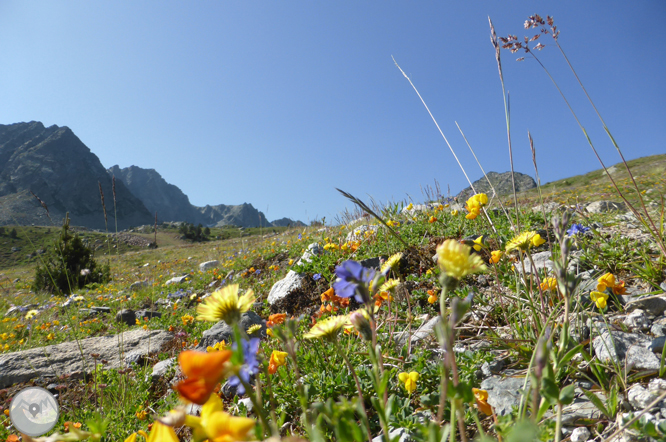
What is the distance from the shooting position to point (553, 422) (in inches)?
42.3

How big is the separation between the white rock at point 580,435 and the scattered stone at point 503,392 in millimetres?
184

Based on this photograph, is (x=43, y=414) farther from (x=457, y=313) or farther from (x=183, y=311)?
(x=183, y=311)

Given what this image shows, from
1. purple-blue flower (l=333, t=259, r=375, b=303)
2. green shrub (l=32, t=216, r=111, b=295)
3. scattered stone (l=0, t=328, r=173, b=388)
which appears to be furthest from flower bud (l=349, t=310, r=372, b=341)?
green shrub (l=32, t=216, r=111, b=295)

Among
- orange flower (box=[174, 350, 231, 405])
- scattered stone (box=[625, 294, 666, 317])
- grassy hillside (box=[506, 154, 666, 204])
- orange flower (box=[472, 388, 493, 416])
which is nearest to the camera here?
orange flower (box=[174, 350, 231, 405])

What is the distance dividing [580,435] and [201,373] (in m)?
1.37

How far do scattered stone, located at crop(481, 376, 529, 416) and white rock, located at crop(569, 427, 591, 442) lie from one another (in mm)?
184

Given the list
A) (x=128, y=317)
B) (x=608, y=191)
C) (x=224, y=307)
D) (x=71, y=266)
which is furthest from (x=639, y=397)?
(x=71, y=266)

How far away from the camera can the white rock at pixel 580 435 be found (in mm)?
1117

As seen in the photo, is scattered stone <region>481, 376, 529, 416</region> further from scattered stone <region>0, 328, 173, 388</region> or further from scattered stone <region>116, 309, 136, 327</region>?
scattered stone <region>116, 309, 136, 327</region>

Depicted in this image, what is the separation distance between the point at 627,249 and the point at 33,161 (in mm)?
185110

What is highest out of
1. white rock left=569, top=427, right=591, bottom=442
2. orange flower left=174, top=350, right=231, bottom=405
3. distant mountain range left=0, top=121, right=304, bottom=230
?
distant mountain range left=0, top=121, right=304, bottom=230

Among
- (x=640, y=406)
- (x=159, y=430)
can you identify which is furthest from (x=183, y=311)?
(x=640, y=406)

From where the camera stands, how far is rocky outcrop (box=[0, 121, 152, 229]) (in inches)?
5069

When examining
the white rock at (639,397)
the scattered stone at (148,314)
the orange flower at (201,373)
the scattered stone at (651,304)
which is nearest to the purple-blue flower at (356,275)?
the orange flower at (201,373)
